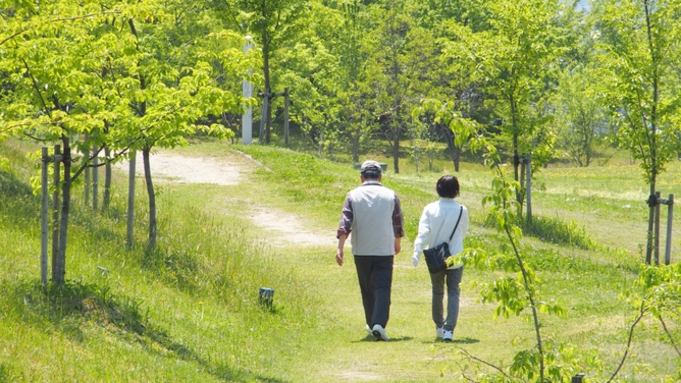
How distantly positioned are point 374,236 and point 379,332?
42.1 inches

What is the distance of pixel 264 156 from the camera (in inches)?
1078

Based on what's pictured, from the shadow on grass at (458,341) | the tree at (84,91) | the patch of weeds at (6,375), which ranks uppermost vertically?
the tree at (84,91)

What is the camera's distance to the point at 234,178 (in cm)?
2534

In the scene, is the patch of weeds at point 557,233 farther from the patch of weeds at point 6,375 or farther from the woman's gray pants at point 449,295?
the patch of weeds at point 6,375

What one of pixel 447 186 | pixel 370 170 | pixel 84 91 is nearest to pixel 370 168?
pixel 370 170

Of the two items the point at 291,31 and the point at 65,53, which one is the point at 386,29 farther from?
the point at 65,53

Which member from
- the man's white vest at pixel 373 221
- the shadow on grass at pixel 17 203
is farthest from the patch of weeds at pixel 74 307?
the shadow on grass at pixel 17 203

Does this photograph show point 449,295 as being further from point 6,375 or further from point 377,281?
point 6,375

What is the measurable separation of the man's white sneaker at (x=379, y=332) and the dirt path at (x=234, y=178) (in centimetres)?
813

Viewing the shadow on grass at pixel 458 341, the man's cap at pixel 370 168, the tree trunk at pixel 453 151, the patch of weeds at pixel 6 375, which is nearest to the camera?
the patch of weeds at pixel 6 375

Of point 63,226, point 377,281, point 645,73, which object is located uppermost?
point 645,73

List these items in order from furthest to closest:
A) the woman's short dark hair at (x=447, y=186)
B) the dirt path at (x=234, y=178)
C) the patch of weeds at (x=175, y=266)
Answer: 1. the dirt path at (x=234, y=178)
2. the patch of weeds at (x=175, y=266)
3. the woman's short dark hair at (x=447, y=186)

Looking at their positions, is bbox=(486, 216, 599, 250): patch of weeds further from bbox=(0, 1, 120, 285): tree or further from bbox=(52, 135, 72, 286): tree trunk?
bbox=(52, 135, 72, 286): tree trunk

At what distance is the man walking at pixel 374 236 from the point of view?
33.7 ft
